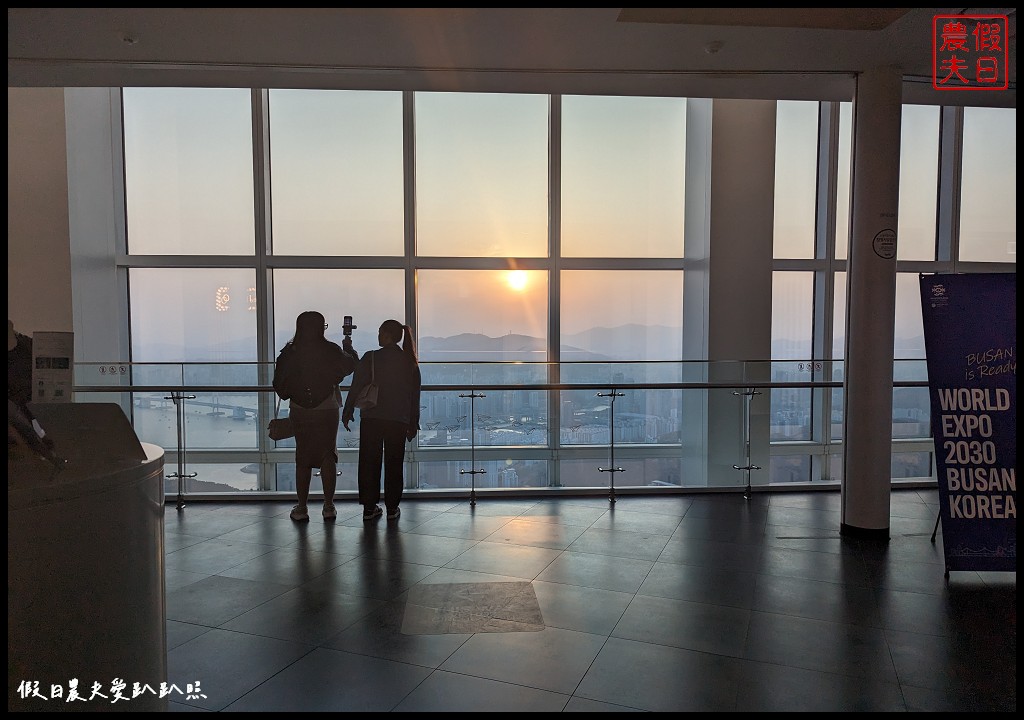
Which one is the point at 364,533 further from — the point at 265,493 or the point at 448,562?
the point at 265,493

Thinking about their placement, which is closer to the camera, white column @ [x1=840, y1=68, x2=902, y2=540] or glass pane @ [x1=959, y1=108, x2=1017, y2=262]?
white column @ [x1=840, y1=68, x2=902, y2=540]

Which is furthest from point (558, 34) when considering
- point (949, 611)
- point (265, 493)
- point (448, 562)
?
point (265, 493)

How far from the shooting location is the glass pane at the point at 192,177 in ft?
26.7

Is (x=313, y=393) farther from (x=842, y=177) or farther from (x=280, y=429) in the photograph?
(x=842, y=177)

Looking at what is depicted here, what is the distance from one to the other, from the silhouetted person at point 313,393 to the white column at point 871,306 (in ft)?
11.9

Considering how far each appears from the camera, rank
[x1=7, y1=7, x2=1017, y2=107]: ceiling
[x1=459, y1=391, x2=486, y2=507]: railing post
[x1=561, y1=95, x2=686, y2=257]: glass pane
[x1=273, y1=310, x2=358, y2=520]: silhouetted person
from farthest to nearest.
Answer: [x1=561, y1=95, x2=686, y2=257]: glass pane → [x1=459, y1=391, x2=486, y2=507]: railing post → [x1=273, y1=310, x2=358, y2=520]: silhouetted person → [x1=7, y1=7, x2=1017, y2=107]: ceiling

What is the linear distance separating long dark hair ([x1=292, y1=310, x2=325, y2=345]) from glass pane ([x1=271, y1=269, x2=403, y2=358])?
316cm

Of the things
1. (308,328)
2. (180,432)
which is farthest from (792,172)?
(180,432)

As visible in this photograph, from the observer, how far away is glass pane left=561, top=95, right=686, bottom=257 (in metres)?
8.34

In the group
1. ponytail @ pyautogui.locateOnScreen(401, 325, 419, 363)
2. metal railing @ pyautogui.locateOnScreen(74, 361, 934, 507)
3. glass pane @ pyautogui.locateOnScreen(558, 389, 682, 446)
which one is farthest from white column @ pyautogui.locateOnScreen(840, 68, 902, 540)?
ponytail @ pyautogui.locateOnScreen(401, 325, 419, 363)

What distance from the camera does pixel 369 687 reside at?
2600 millimetres

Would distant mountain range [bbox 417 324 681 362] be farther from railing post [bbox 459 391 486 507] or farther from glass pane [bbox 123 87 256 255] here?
glass pane [bbox 123 87 256 255]

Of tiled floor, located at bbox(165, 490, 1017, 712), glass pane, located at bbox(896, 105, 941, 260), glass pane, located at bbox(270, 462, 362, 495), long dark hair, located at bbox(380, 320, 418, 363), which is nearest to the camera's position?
tiled floor, located at bbox(165, 490, 1017, 712)

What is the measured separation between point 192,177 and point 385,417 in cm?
490
